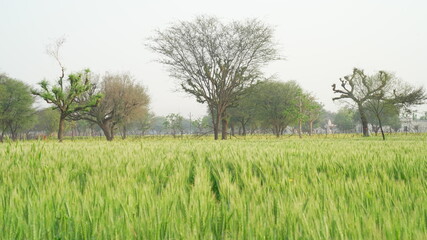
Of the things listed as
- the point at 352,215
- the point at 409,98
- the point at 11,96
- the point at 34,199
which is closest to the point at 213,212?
the point at 352,215

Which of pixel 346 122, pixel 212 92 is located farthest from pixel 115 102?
pixel 346 122

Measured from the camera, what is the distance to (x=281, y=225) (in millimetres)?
1096

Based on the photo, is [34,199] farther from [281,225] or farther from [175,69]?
[175,69]

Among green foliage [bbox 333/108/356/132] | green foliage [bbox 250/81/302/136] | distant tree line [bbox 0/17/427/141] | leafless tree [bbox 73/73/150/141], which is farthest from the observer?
green foliage [bbox 333/108/356/132]

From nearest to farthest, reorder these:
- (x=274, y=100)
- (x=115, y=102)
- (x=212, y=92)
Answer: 1. (x=212, y=92)
2. (x=115, y=102)
3. (x=274, y=100)

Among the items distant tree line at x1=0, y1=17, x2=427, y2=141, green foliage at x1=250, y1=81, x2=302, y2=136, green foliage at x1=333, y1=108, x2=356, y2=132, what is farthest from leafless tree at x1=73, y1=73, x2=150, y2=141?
green foliage at x1=333, y1=108, x2=356, y2=132

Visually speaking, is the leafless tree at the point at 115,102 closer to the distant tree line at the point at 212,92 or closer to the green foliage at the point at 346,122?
the distant tree line at the point at 212,92

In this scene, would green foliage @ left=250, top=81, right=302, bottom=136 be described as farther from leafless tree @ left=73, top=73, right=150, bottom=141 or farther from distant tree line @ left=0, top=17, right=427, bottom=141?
leafless tree @ left=73, top=73, right=150, bottom=141

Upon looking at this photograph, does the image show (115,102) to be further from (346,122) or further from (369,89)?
(346,122)

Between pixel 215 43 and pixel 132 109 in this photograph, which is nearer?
pixel 215 43

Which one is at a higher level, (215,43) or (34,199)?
(215,43)

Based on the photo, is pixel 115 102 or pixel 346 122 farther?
pixel 346 122

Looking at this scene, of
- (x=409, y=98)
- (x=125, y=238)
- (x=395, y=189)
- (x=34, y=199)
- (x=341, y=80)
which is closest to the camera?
(x=125, y=238)

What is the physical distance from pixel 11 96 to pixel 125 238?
62.6m
